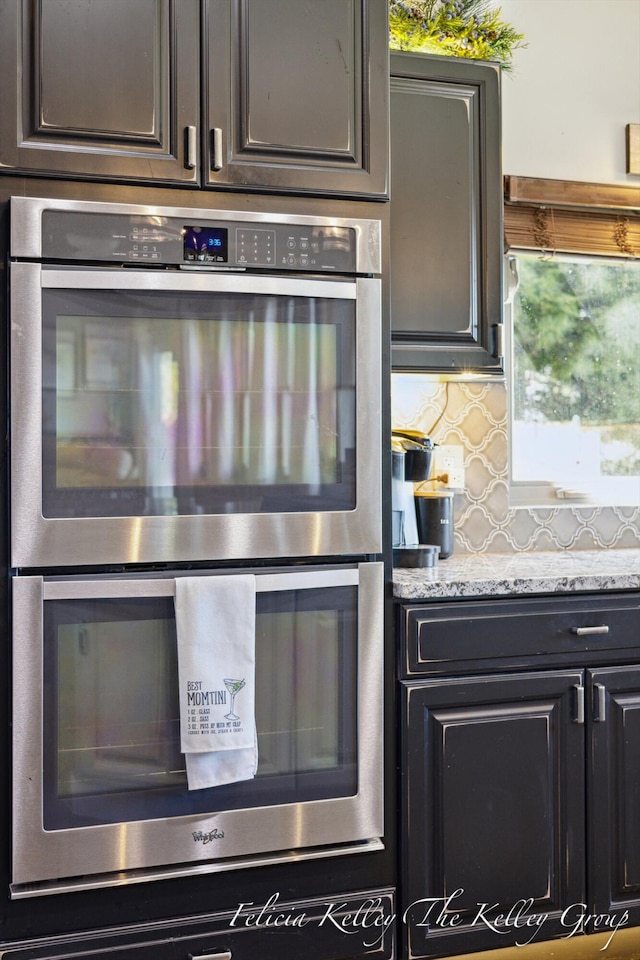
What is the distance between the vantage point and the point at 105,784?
1.76 m

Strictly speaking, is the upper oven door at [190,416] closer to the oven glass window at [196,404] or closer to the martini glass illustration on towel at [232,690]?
the oven glass window at [196,404]

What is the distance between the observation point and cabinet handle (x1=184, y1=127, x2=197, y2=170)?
1815 millimetres

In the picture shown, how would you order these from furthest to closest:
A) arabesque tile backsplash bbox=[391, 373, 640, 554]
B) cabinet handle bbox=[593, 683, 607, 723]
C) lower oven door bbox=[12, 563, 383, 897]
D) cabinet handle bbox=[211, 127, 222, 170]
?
arabesque tile backsplash bbox=[391, 373, 640, 554]
cabinet handle bbox=[593, 683, 607, 723]
cabinet handle bbox=[211, 127, 222, 170]
lower oven door bbox=[12, 563, 383, 897]

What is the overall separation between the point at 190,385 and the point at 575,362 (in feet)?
5.19

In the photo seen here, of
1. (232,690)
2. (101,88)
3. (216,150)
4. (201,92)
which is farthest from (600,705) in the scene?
(101,88)

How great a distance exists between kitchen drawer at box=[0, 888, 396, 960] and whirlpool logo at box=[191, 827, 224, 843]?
0.49 ft

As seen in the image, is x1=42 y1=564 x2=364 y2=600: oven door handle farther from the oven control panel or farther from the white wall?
the white wall

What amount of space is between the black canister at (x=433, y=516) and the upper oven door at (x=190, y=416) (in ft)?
1.85

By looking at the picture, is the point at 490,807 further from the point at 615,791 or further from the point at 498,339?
the point at 498,339

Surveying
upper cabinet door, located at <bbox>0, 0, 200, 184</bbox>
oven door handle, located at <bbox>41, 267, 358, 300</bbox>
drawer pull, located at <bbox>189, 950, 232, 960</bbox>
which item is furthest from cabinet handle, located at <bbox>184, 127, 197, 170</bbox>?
drawer pull, located at <bbox>189, 950, 232, 960</bbox>

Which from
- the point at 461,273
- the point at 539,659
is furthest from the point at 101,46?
the point at 539,659

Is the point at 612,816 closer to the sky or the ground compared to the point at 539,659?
closer to the ground

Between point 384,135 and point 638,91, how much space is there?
1356 millimetres

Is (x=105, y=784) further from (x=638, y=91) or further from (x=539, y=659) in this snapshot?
(x=638, y=91)
